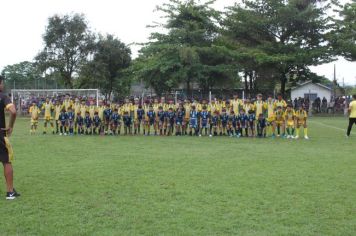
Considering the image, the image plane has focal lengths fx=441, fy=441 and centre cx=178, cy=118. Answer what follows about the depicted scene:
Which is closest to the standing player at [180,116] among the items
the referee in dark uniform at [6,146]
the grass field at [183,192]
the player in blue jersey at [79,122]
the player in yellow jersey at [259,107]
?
the player in yellow jersey at [259,107]

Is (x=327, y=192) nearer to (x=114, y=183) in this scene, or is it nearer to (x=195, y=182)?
(x=195, y=182)

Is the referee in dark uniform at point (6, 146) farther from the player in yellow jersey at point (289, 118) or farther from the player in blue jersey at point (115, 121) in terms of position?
the player in yellow jersey at point (289, 118)

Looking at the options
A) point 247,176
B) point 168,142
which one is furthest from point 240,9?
point 247,176

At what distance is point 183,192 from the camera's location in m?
7.71

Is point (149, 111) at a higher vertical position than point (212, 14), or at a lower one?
lower

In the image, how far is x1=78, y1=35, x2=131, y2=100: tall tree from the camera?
37875 mm

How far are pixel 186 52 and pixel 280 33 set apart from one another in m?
7.88

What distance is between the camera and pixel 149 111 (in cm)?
1927

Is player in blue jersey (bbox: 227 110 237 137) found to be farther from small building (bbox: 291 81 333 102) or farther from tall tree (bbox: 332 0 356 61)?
small building (bbox: 291 81 333 102)

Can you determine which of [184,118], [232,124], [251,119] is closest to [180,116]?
[184,118]

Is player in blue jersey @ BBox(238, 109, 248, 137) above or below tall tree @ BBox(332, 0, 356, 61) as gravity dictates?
below

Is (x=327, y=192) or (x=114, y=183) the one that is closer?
(x=327, y=192)

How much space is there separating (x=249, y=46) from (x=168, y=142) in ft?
67.6

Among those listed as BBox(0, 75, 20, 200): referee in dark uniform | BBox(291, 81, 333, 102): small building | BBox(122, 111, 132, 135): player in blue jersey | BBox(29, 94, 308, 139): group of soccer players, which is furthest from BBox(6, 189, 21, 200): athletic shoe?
BBox(291, 81, 333, 102): small building
